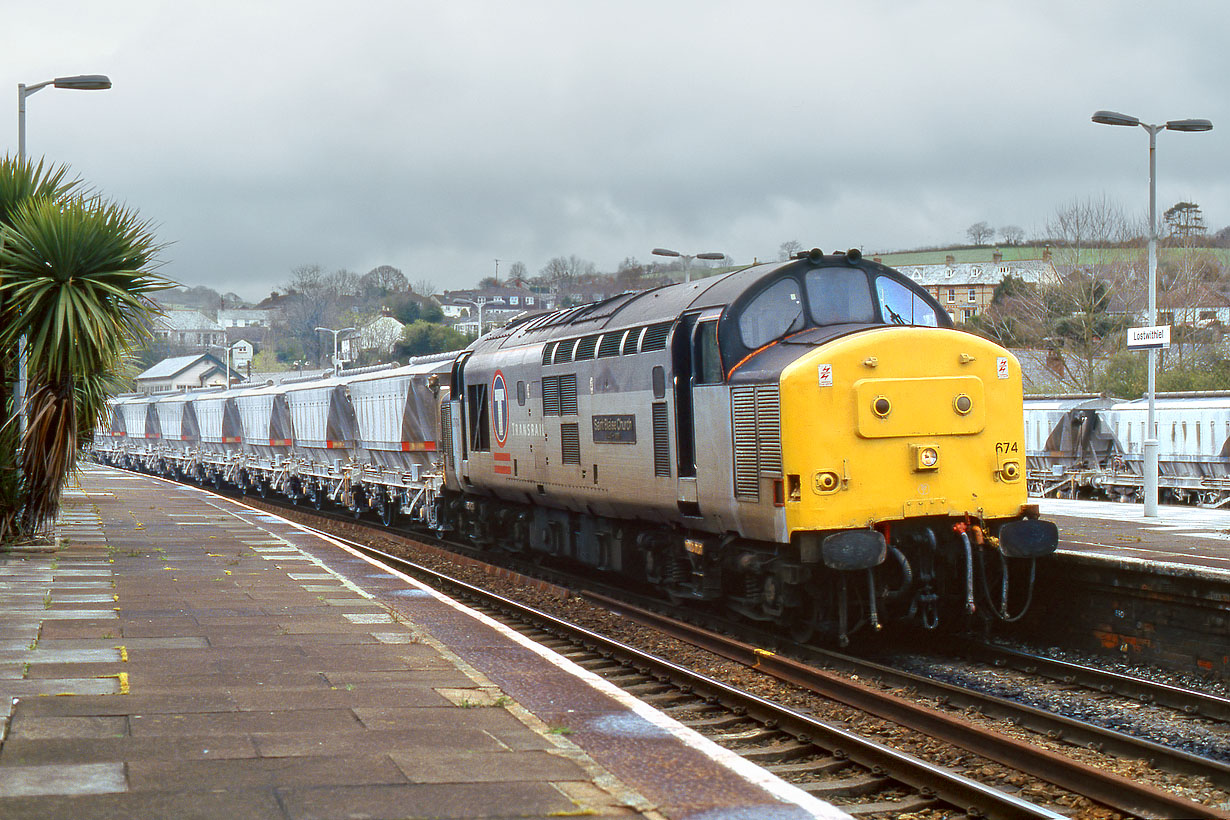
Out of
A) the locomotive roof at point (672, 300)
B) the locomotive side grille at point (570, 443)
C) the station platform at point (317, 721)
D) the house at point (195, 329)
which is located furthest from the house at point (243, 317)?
the station platform at point (317, 721)

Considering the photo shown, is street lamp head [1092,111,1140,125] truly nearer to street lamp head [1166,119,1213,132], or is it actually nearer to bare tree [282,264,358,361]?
street lamp head [1166,119,1213,132]

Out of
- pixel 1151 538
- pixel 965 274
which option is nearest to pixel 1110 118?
pixel 1151 538

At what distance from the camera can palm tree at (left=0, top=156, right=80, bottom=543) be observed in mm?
16656

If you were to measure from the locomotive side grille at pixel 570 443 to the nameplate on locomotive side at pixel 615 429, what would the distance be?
2.07 ft

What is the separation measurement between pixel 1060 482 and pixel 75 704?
113ft

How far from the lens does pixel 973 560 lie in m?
11.4

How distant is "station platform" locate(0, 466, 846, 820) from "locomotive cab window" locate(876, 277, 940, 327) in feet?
15.5

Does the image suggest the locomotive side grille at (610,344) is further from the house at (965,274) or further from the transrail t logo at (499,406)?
the house at (965,274)

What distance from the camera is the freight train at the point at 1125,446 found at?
33.2 meters

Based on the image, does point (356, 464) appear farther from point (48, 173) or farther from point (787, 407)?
point (787, 407)

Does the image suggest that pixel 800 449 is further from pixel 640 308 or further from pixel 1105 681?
pixel 640 308

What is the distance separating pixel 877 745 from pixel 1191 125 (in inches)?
734

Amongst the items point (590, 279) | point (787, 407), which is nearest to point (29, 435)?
point (787, 407)

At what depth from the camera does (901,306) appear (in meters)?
12.1
